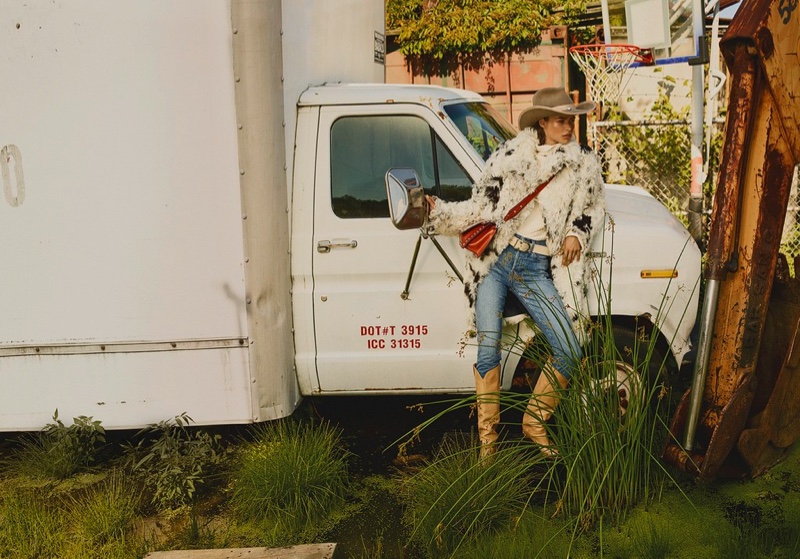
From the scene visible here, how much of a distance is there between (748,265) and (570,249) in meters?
0.99

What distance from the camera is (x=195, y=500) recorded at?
470 centimetres

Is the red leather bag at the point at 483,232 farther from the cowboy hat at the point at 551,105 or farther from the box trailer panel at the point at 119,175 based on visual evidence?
the box trailer panel at the point at 119,175

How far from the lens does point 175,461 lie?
4715 mm

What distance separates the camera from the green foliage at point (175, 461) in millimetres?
4633

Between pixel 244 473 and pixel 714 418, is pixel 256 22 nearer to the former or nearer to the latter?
pixel 244 473

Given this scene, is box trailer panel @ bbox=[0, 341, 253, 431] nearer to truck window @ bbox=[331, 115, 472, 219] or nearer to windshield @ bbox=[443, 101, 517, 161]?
truck window @ bbox=[331, 115, 472, 219]

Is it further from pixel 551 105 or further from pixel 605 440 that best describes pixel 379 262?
pixel 605 440

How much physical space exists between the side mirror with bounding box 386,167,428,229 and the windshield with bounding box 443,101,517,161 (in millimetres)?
905

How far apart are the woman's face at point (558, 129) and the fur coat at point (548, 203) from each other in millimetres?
49

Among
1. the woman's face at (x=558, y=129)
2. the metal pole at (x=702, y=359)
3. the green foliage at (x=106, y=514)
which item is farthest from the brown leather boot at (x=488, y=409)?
the green foliage at (x=106, y=514)

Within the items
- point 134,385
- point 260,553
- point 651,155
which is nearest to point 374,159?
point 134,385

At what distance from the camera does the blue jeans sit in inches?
169

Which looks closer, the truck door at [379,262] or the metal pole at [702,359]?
the metal pole at [702,359]

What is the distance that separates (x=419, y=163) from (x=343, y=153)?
1.47ft
